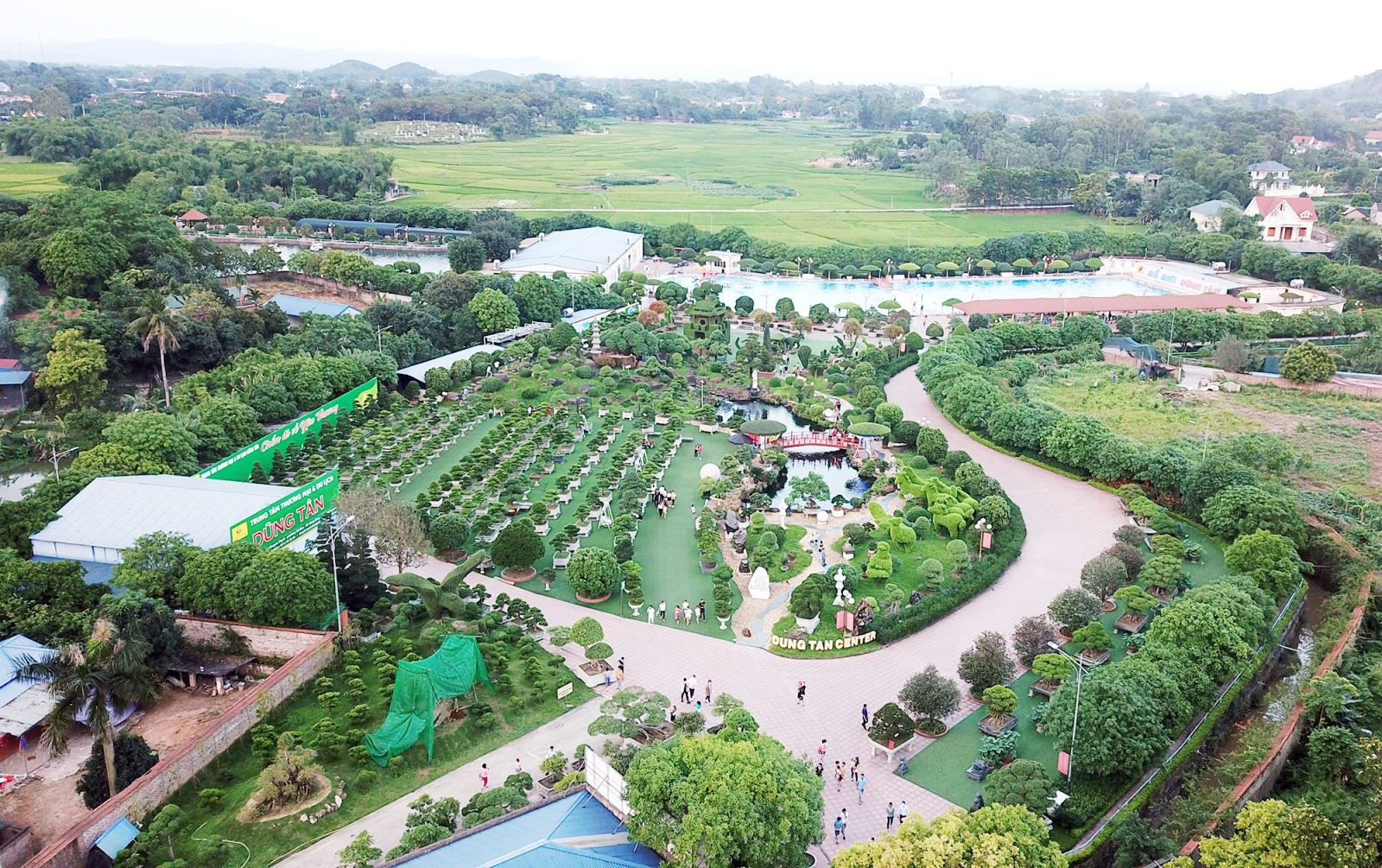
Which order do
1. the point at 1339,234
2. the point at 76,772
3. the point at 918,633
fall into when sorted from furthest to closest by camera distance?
the point at 1339,234, the point at 918,633, the point at 76,772

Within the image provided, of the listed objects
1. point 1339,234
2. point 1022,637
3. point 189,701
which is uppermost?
point 1339,234

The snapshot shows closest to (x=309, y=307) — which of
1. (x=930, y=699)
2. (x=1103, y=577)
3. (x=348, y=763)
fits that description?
(x=348, y=763)

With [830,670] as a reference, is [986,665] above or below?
above

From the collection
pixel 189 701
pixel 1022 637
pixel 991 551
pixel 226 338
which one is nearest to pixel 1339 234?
pixel 991 551

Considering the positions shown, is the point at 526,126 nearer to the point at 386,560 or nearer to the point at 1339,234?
the point at 1339,234

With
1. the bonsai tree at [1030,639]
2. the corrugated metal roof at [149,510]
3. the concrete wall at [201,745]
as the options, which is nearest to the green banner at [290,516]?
the corrugated metal roof at [149,510]

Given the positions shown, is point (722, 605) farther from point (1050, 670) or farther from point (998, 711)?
point (1050, 670)

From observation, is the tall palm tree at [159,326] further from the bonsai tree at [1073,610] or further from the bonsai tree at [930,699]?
the bonsai tree at [1073,610]
